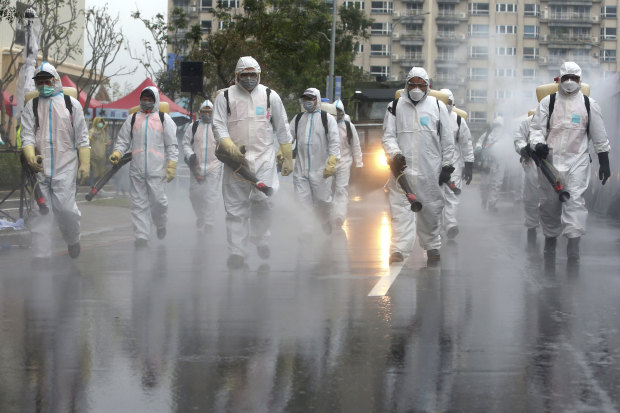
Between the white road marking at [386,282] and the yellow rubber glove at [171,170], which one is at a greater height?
the yellow rubber glove at [171,170]

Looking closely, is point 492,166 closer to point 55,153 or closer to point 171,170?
point 171,170

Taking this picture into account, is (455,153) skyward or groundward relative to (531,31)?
groundward

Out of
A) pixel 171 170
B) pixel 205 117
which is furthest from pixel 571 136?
pixel 205 117

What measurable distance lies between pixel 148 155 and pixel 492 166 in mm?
9440

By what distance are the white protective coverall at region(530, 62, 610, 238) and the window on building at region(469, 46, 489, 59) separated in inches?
4508

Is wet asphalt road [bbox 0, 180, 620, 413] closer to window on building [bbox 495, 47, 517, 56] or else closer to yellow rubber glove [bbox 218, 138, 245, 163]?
yellow rubber glove [bbox 218, 138, 245, 163]

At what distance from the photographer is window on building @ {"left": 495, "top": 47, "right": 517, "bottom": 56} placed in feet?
412

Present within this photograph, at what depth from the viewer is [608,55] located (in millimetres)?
124625

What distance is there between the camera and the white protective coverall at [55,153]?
11781 mm

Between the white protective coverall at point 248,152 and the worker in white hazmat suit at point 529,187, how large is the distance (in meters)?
3.21

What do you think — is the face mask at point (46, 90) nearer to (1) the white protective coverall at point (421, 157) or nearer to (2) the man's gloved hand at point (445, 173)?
(1) the white protective coverall at point (421, 157)

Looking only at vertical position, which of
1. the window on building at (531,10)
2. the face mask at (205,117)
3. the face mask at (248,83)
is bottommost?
the face mask at (205,117)

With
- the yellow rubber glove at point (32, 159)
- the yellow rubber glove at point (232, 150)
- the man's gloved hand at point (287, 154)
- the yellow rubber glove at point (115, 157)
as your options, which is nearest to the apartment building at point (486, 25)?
the yellow rubber glove at point (115, 157)

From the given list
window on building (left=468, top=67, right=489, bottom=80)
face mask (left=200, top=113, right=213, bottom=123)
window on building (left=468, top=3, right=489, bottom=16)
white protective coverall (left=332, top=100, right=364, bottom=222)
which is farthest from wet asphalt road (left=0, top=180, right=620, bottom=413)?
window on building (left=468, top=3, right=489, bottom=16)
